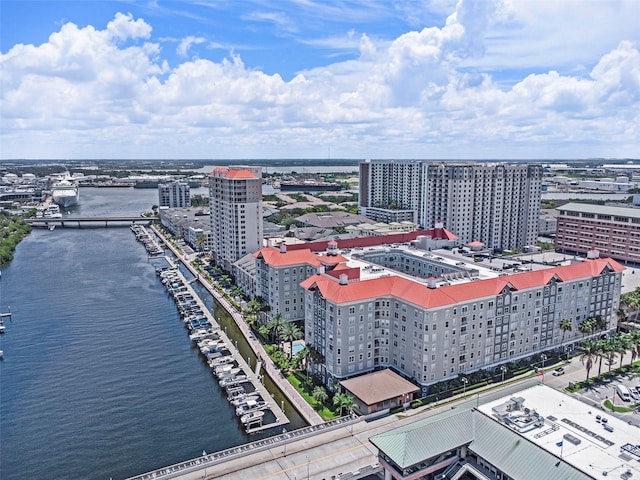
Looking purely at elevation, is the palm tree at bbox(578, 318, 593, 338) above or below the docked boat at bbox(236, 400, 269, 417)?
above

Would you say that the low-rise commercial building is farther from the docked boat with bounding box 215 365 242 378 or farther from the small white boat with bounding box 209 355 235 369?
the small white boat with bounding box 209 355 235 369

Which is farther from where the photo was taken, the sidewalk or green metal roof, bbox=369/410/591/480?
the sidewalk

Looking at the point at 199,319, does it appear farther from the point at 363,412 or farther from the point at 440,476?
the point at 440,476

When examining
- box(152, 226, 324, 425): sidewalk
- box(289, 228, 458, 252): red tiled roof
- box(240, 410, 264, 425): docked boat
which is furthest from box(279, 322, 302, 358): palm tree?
box(289, 228, 458, 252): red tiled roof

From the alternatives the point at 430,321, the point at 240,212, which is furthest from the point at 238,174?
the point at 430,321

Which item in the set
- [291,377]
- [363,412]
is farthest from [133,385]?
[363,412]

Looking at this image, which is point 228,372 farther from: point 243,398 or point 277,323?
point 277,323
